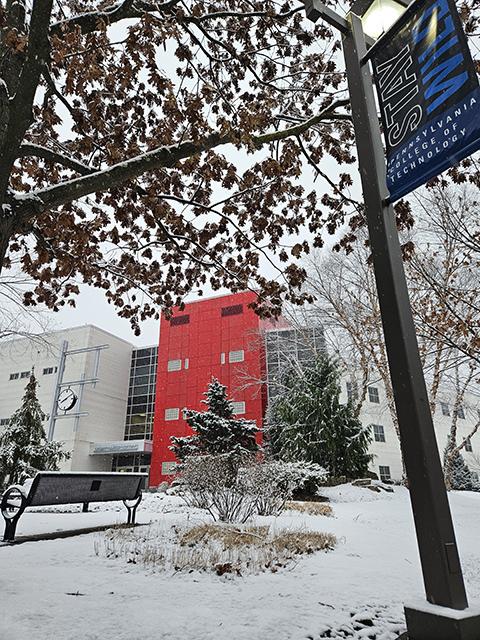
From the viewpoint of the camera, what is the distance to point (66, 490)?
7.22 meters

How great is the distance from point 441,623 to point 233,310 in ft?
113

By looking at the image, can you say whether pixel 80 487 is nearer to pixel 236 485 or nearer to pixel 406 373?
pixel 236 485

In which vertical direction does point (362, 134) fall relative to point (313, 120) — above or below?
below

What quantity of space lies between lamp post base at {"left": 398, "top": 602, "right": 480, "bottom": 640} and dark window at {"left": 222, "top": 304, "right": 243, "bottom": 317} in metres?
34.0

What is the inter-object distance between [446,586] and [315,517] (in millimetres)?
8268

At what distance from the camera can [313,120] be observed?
5047mm

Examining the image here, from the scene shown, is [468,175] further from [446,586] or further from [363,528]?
[363,528]

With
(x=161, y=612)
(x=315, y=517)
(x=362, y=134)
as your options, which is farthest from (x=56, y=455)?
(x=362, y=134)

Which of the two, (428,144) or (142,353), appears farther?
(142,353)

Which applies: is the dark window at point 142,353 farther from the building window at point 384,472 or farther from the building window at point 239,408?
the building window at point 384,472

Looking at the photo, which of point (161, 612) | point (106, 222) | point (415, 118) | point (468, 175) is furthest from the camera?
point (106, 222)

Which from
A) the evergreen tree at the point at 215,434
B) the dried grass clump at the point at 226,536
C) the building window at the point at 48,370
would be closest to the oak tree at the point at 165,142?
the dried grass clump at the point at 226,536

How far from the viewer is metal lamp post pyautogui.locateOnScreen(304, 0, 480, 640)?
2078mm

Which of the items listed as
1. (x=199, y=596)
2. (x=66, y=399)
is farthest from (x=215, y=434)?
(x=199, y=596)
